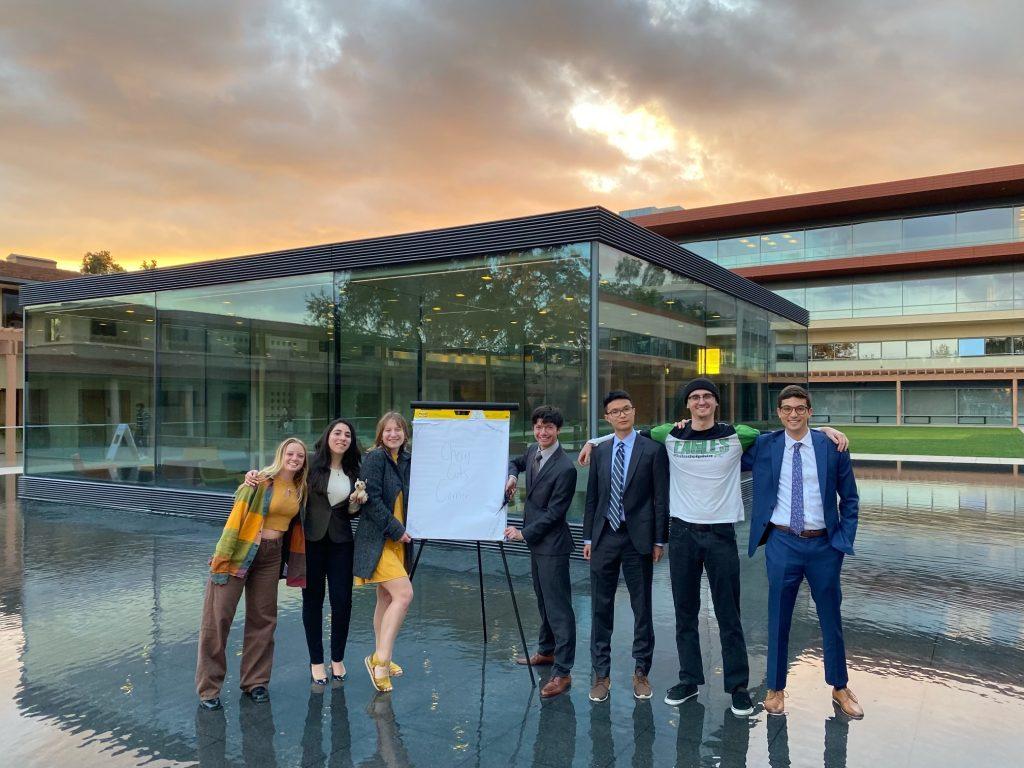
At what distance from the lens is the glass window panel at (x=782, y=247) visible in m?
45.4

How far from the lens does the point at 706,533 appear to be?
4.29m

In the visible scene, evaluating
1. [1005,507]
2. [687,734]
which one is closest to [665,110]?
[1005,507]

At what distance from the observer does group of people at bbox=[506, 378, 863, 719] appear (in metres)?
4.16

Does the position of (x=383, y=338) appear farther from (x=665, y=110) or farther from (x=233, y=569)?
(x=665, y=110)

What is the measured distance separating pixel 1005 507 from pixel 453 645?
41.0ft

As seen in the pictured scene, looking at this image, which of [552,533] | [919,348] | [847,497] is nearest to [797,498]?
[847,497]

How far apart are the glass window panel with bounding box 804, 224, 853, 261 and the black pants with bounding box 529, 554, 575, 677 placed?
45953 millimetres

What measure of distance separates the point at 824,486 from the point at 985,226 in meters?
47.8

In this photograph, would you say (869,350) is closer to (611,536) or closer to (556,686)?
(611,536)

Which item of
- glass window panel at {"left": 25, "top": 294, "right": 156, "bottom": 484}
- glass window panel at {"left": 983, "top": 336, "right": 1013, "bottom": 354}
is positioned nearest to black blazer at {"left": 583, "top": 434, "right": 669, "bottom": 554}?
glass window panel at {"left": 25, "top": 294, "right": 156, "bottom": 484}

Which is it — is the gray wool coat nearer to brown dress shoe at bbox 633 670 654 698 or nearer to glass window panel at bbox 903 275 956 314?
brown dress shoe at bbox 633 670 654 698

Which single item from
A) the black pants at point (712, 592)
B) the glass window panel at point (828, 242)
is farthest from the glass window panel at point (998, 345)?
the black pants at point (712, 592)

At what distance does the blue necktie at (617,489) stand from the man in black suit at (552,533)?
280 millimetres

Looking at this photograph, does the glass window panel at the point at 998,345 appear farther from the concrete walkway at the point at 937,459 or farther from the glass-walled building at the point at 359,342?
the glass-walled building at the point at 359,342
